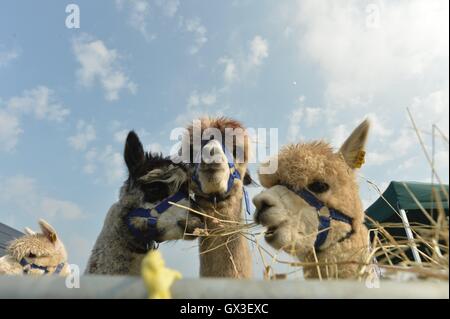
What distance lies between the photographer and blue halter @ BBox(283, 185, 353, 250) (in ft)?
7.11

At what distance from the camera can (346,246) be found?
2156 mm

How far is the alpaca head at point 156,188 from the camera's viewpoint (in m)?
3.12

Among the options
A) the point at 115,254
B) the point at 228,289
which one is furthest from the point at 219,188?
the point at 228,289

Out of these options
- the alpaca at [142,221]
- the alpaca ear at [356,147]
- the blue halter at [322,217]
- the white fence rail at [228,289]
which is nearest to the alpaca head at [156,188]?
the alpaca at [142,221]

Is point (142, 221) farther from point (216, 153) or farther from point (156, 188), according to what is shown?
point (216, 153)

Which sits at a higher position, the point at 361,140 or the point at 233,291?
the point at 361,140

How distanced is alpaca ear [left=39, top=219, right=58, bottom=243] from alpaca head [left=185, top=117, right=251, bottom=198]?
305 cm

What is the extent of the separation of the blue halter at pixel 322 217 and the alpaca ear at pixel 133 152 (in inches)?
74.3

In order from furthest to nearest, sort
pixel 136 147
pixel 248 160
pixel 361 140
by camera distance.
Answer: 1. pixel 248 160
2. pixel 136 147
3. pixel 361 140

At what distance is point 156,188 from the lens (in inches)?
129

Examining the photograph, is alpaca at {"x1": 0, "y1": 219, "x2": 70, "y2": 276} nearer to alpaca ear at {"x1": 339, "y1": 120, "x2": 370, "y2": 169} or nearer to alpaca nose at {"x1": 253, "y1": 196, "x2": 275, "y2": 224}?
alpaca nose at {"x1": 253, "y1": 196, "x2": 275, "y2": 224}
